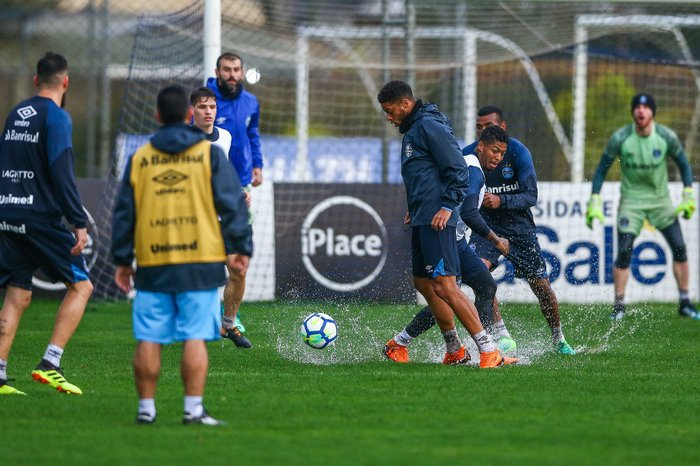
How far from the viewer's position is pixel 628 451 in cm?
657

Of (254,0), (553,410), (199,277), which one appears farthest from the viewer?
(254,0)

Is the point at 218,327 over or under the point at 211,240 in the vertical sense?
under

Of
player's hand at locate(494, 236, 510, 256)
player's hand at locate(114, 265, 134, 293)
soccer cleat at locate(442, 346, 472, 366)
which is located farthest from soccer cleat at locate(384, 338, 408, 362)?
player's hand at locate(114, 265, 134, 293)

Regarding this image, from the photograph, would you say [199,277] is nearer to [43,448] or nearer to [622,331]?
[43,448]

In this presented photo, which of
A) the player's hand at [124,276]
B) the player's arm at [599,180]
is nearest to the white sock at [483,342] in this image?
the player's hand at [124,276]

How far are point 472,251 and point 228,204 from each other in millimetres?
4036

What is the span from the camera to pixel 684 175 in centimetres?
1491

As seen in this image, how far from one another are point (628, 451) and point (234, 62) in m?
6.86

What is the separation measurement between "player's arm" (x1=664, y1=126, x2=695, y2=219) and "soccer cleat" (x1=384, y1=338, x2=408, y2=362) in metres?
5.49

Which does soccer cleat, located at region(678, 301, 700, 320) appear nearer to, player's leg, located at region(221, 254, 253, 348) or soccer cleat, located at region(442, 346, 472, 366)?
soccer cleat, located at region(442, 346, 472, 366)

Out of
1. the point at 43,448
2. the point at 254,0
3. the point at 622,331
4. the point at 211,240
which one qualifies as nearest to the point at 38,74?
the point at 211,240

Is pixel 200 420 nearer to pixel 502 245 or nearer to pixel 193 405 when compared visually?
pixel 193 405

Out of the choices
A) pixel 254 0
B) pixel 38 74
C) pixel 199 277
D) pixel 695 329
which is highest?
pixel 254 0

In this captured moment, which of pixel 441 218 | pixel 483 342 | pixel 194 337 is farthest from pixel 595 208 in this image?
pixel 194 337
